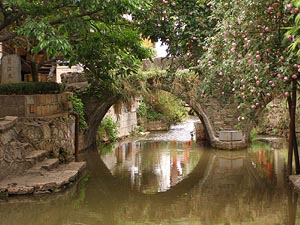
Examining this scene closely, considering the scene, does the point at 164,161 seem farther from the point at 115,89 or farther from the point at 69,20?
the point at 69,20

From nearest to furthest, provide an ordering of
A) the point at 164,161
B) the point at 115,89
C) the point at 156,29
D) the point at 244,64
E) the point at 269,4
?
the point at 269,4 → the point at 244,64 → the point at 156,29 → the point at 164,161 → the point at 115,89

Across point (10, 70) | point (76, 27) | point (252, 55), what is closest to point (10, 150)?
point (10, 70)

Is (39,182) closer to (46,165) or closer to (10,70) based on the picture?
(46,165)

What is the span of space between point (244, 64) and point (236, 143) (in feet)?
28.4

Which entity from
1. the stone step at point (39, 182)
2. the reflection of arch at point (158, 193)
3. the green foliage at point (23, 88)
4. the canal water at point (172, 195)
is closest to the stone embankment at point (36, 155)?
the stone step at point (39, 182)

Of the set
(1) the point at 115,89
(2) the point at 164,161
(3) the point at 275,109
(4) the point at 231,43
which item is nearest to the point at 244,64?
(4) the point at 231,43

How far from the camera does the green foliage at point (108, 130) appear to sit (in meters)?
17.3

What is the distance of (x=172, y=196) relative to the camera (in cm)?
816

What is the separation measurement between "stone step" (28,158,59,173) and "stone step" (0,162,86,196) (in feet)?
0.23

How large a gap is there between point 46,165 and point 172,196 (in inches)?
115

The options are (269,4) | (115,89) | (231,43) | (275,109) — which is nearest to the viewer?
(269,4)

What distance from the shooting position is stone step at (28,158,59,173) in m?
8.94

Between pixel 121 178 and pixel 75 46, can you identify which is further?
pixel 121 178

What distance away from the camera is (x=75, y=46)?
938 centimetres
